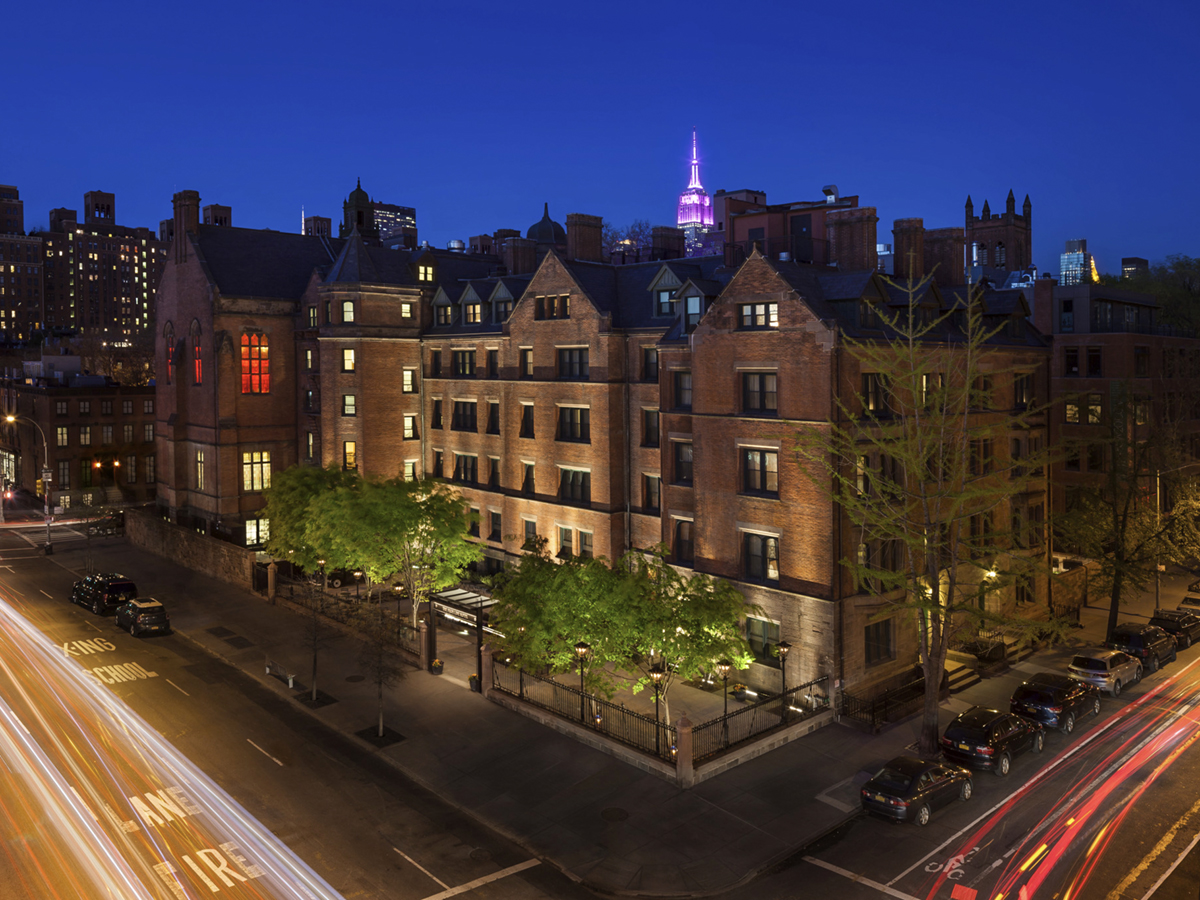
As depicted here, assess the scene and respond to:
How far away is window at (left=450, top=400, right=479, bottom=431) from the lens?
179 ft

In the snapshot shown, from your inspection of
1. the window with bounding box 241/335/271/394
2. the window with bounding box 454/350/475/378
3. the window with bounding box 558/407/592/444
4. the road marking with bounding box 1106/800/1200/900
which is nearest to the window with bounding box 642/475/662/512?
the window with bounding box 558/407/592/444

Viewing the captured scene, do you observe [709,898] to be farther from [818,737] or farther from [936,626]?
[936,626]

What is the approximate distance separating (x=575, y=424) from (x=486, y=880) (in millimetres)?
28163

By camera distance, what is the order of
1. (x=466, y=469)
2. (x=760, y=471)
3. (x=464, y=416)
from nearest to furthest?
(x=760, y=471) → (x=466, y=469) → (x=464, y=416)

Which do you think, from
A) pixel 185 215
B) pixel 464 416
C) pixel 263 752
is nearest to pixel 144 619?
pixel 263 752

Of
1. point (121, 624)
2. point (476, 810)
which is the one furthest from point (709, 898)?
point (121, 624)

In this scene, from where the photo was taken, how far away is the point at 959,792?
2573 cm

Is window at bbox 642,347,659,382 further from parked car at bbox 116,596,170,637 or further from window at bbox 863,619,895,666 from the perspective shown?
parked car at bbox 116,596,170,637

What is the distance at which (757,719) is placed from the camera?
32.0 metres

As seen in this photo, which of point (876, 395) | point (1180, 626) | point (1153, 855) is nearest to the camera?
point (1153, 855)

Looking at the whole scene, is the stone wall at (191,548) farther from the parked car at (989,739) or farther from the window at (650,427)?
the parked car at (989,739)

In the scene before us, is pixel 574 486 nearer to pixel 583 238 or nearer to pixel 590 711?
pixel 583 238

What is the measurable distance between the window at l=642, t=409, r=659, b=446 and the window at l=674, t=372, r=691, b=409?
120 inches

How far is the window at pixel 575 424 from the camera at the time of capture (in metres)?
46.2
